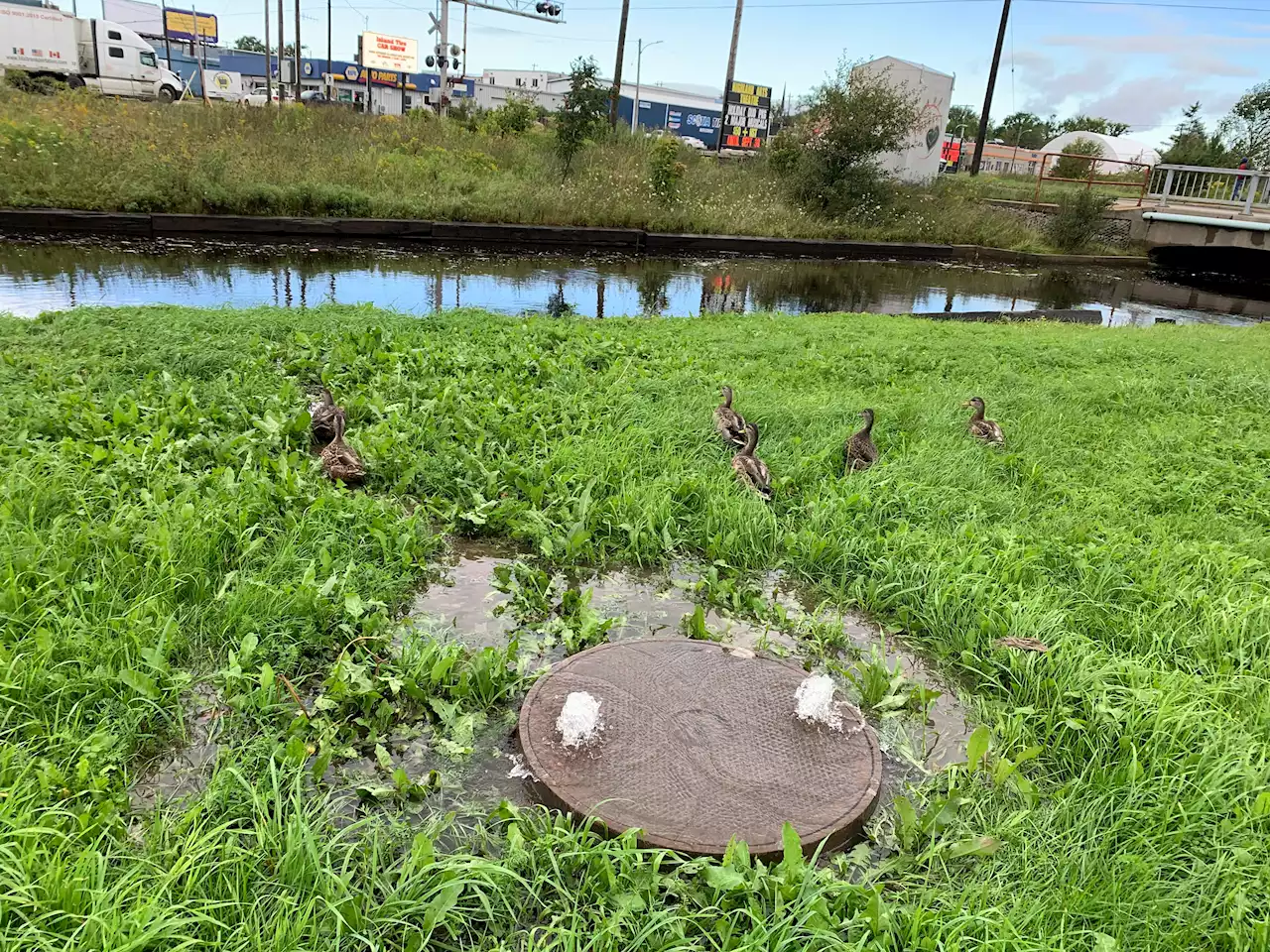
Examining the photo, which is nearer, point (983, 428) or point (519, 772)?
point (519, 772)

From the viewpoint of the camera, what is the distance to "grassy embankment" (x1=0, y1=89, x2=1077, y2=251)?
16125 millimetres

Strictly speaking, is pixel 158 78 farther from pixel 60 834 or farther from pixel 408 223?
pixel 60 834

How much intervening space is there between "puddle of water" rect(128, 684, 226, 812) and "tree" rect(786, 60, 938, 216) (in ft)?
82.5

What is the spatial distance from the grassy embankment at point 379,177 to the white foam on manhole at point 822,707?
1695 cm

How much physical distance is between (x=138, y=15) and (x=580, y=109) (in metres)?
51.0

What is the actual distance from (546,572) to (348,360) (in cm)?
367

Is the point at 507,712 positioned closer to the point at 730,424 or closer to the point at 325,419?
the point at 325,419

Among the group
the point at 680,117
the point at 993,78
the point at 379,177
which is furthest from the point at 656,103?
the point at 379,177

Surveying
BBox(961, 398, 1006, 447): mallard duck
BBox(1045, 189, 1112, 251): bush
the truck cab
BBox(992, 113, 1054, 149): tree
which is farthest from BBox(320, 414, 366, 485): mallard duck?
BBox(992, 113, 1054, 149): tree

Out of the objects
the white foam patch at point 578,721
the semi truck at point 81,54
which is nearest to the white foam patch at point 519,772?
the white foam patch at point 578,721

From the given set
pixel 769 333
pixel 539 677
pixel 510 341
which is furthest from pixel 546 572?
pixel 769 333

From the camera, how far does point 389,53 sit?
55375 millimetres

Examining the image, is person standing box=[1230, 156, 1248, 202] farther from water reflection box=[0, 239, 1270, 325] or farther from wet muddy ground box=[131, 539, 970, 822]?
wet muddy ground box=[131, 539, 970, 822]

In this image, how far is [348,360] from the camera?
716 centimetres
